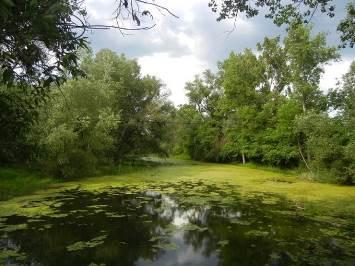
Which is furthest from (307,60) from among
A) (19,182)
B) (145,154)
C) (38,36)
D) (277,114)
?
(38,36)

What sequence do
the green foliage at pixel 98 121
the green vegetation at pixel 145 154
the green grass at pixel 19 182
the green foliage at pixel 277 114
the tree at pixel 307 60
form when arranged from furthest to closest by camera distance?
the tree at pixel 307 60 < the green foliage at pixel 277 114 < the green foliage at pixel 98 121 < the green grass at pixel 19 182 < the green vegetation at pixel 145 154

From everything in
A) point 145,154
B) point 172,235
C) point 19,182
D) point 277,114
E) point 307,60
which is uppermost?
point 307,60

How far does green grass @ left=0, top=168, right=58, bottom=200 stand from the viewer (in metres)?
14.2

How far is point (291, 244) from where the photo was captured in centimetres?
822

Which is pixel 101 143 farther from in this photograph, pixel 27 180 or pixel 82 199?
pixel 82 199

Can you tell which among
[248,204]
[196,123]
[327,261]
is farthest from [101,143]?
[196,123]

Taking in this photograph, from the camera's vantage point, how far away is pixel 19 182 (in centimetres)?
1585

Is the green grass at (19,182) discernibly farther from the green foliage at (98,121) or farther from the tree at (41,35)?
the tree at (41,35)

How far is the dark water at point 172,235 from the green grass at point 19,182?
224 cm

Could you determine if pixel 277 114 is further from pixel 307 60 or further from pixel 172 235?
pixel 172 235

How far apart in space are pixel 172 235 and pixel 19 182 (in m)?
9.69

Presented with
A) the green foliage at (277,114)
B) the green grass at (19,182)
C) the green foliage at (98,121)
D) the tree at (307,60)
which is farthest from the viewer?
the tree at (307,60)

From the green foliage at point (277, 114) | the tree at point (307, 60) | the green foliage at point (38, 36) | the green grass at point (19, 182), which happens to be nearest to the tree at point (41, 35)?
the green foliage at point (38, 36)

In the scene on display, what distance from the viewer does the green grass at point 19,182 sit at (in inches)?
560
